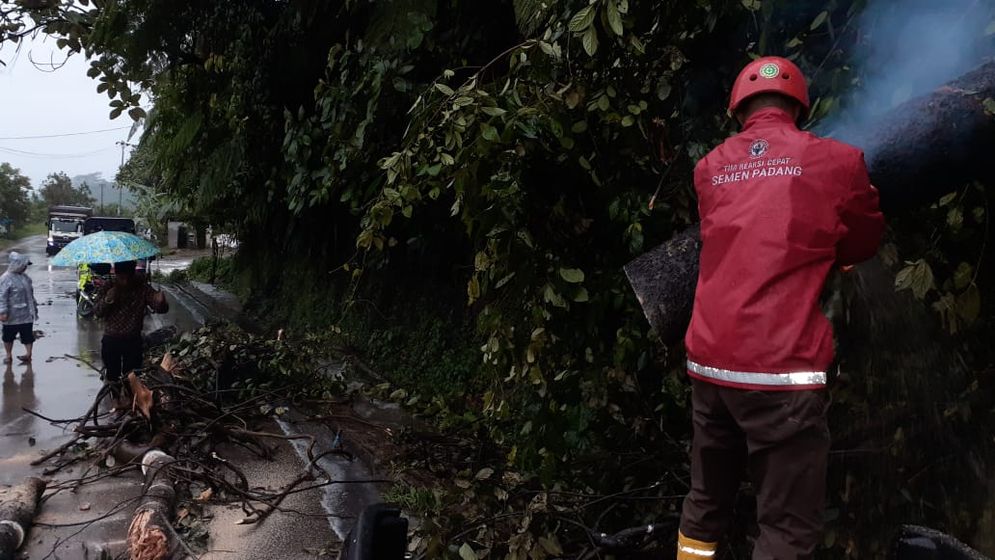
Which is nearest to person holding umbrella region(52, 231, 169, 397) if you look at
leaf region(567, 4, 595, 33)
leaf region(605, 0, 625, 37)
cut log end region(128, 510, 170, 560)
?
cut log end region(128, 510, 170, 560)

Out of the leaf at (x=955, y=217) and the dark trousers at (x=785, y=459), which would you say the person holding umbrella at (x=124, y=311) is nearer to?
the dark trousers at (x=785, y=459)

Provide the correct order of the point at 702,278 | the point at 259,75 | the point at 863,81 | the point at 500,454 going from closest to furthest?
the point at 702,278 → the point at 863,81 → the point at 500,454 → the point at 259,75

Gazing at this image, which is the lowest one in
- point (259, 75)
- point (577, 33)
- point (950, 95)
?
point (950, 95)

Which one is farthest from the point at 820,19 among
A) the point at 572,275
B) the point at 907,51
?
the point at 572,275

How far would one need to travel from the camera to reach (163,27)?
717 cm

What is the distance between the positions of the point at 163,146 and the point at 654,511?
8.10 meters

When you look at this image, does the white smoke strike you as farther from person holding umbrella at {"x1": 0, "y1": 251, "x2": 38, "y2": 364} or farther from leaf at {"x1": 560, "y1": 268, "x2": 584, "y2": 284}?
person holding umbrella at {"x1": 0, "y1": 251, "x2": 38, "y2": 364}

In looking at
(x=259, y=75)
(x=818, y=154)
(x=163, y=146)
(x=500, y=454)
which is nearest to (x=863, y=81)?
(x=818, y=154)

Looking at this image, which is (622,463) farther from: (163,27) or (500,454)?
(163,27)

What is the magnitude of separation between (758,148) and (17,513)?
4.69 m

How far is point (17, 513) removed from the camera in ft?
14.3

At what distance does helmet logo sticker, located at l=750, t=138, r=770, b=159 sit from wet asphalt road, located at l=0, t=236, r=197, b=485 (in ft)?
19.2

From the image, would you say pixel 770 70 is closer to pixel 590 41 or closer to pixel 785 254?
pixel 785 254

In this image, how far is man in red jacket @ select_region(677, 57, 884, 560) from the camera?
1.97 meters
